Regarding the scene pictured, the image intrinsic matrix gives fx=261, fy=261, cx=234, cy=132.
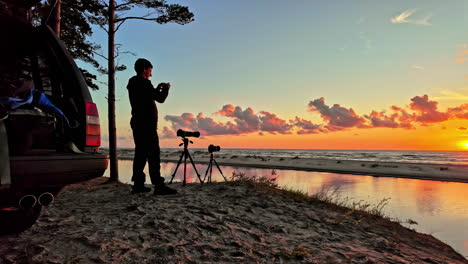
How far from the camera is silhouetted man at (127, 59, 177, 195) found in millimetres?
4977

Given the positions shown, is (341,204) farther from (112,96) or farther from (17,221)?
(112,96)

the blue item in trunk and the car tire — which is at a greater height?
the blue item in trunk

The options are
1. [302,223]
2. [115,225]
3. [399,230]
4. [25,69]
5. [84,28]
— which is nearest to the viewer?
[25,69]

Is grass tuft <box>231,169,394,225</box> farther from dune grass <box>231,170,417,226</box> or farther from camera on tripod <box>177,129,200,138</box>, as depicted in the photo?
camera on tripod <box>177,129,200,138</box>

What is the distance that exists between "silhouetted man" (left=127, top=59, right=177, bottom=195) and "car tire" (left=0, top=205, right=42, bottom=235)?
185 centimetres

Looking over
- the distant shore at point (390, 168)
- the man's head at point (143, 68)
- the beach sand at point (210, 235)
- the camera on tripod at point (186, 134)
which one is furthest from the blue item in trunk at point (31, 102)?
the distant shore at point (390, 168)

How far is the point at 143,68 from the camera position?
5195 mm

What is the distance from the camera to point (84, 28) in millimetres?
10781

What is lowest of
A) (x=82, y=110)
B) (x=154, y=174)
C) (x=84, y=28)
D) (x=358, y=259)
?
(x=358, y=259)

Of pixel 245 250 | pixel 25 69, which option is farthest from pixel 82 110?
pixel 245 250

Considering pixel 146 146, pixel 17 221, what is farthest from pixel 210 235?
pixel 17 221

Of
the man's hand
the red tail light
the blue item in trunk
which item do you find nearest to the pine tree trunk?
the man's hand

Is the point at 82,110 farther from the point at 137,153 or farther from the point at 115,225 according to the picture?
the point at 137,153

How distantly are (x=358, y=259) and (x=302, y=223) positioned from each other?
1.39 metres
